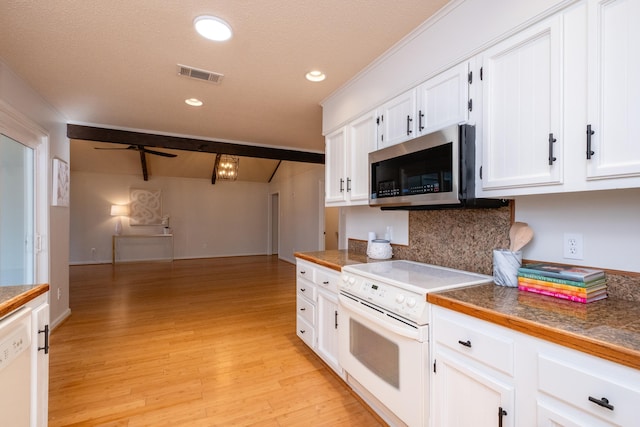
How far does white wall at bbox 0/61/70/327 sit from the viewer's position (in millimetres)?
2406

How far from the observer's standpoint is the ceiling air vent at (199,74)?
237 centimetres

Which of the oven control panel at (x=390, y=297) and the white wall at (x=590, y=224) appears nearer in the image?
the white wall at (x=590, y=224)

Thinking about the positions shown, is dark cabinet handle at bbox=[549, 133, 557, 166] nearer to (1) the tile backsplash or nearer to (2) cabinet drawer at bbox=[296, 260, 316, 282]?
(1) the tile backsplash

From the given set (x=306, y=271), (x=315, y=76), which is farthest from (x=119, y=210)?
(x=315, y=76)

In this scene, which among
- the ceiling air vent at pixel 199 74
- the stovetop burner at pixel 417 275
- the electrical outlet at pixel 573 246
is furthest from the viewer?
the ceiling air vent at pixel 199 74

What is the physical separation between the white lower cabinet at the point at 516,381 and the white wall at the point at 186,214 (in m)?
8.23

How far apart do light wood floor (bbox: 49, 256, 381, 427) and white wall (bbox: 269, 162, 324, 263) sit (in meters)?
2.41

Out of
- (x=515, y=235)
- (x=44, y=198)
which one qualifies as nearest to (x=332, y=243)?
(x=44, y=198)

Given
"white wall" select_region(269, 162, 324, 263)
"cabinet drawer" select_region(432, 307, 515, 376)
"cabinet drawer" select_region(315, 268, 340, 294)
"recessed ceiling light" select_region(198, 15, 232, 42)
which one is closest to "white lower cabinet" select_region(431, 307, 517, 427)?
"cabinet drawer" select_region(432, 307, 515, 376)

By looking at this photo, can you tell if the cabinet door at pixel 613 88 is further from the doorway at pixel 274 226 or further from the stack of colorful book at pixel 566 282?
the doorway at pixel 274 226

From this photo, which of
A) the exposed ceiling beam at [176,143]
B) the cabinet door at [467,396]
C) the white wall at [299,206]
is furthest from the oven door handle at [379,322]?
the white wall at [299,206]

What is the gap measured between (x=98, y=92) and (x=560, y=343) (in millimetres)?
3724

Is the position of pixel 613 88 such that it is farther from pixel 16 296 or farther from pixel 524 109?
pixel 16 296

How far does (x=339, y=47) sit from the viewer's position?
2072mm
